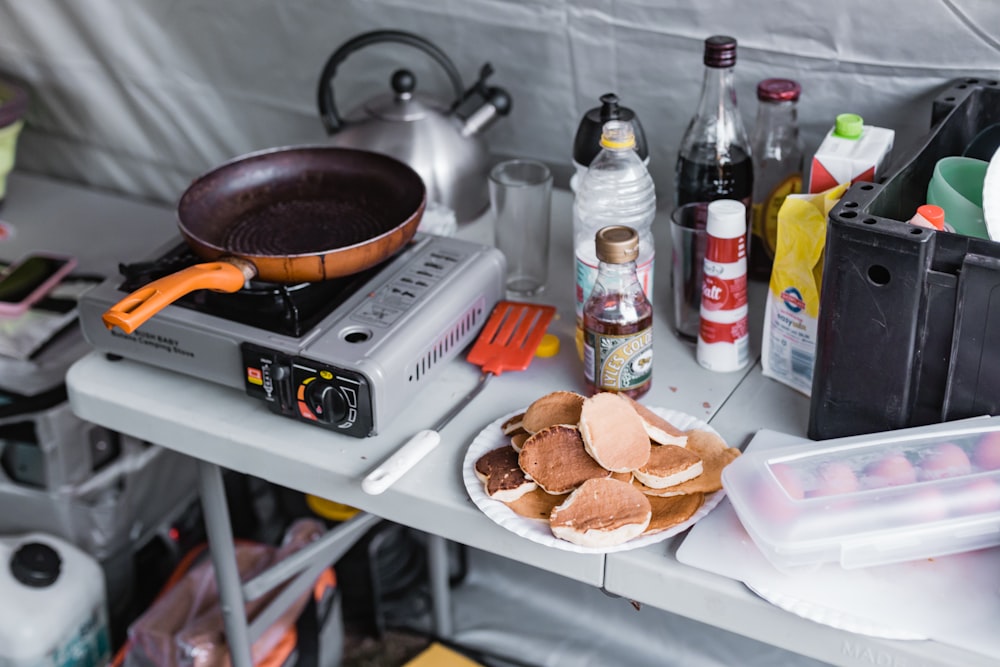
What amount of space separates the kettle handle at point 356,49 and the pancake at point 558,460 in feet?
2.17

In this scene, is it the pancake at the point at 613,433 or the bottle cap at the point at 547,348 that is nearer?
the pancake at the point at 613,433

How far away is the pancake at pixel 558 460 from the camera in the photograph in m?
1.01

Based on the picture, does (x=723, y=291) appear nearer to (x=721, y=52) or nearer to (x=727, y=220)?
(x=727, y=220)

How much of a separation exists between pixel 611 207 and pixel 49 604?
0.96m

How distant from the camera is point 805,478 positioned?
0.95 metres

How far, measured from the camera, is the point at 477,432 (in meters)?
1.14

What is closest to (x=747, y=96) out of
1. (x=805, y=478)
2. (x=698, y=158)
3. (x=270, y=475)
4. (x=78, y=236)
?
(x=698, y=158)

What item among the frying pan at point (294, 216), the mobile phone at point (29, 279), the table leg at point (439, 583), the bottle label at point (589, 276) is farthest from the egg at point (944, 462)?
the mobile phone at point (29, 279)

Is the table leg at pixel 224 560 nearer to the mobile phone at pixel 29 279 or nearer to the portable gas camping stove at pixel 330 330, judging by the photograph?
the portable gas camping stove at pixel 330 330

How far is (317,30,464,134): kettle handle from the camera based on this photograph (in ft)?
4.89

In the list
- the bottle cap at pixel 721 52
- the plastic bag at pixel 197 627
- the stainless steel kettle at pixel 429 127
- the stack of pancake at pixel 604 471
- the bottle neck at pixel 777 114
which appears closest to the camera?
the stack of pancake at pixel 604 471

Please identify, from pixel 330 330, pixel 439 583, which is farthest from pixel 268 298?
pixel 439 583

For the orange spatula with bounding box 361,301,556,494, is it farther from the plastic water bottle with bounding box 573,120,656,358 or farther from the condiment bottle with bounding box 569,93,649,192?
the condiment bottle with bounding box 569,93,649,192

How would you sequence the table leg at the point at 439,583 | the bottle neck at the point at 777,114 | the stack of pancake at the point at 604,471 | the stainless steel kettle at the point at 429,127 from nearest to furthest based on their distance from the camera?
the stack of pancake at the point at 604,471 < the bottle neck at the point at 777,114 < the stainless steel kettle at the point at 429,127 < the table leg at the point at 439,583
